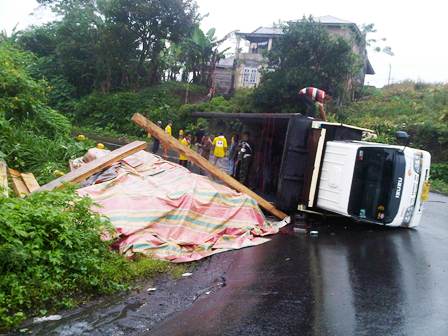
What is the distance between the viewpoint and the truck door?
975 centimetres

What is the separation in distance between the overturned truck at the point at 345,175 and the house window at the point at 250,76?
25.7 metres

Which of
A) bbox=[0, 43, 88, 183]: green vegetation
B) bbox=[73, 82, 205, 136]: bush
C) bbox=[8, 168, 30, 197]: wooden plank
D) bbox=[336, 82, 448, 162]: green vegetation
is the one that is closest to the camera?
bbox=[8, 168, 30, 197]: wooden plank

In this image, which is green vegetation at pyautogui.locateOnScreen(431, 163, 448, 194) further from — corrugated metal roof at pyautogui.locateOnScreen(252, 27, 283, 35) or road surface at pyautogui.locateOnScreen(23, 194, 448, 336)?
corrugated metal roof at pyautogui.locateOnScreen(252, 27, 283, 35)

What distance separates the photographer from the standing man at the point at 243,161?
11.8m

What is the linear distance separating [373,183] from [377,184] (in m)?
0.08

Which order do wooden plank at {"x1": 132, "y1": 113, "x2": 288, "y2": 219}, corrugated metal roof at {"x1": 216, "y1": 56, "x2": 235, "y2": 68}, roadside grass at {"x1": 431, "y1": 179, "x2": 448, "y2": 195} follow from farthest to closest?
corrugated metal roof at {"x1": 216, "y1": 56, "x2": 235, "y2": 68} < roadside grass at {"x1": 431, "y1": 179, "x2": 448, "y2": 195} < wooden plank at {"x1": 132, "y1": 113, "x2": 288, "y2": 219}

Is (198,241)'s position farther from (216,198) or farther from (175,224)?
(216,198)

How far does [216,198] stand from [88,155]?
3957 millimetres

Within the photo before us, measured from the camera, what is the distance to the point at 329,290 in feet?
19.8

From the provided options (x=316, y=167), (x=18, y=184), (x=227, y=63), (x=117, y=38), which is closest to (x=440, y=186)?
(x=316, y=167)

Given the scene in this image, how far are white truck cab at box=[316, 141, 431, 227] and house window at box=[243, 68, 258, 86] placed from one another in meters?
27.4

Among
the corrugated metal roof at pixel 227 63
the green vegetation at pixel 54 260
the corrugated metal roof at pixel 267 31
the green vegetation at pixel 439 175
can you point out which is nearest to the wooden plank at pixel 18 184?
the green vegetation at pixel 54 260

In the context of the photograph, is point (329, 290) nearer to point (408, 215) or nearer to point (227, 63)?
point (408, 215)

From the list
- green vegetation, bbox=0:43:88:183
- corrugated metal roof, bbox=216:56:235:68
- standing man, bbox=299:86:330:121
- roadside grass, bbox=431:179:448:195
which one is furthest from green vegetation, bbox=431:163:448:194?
corrugated metal roof, bbox=216:56:235:68
